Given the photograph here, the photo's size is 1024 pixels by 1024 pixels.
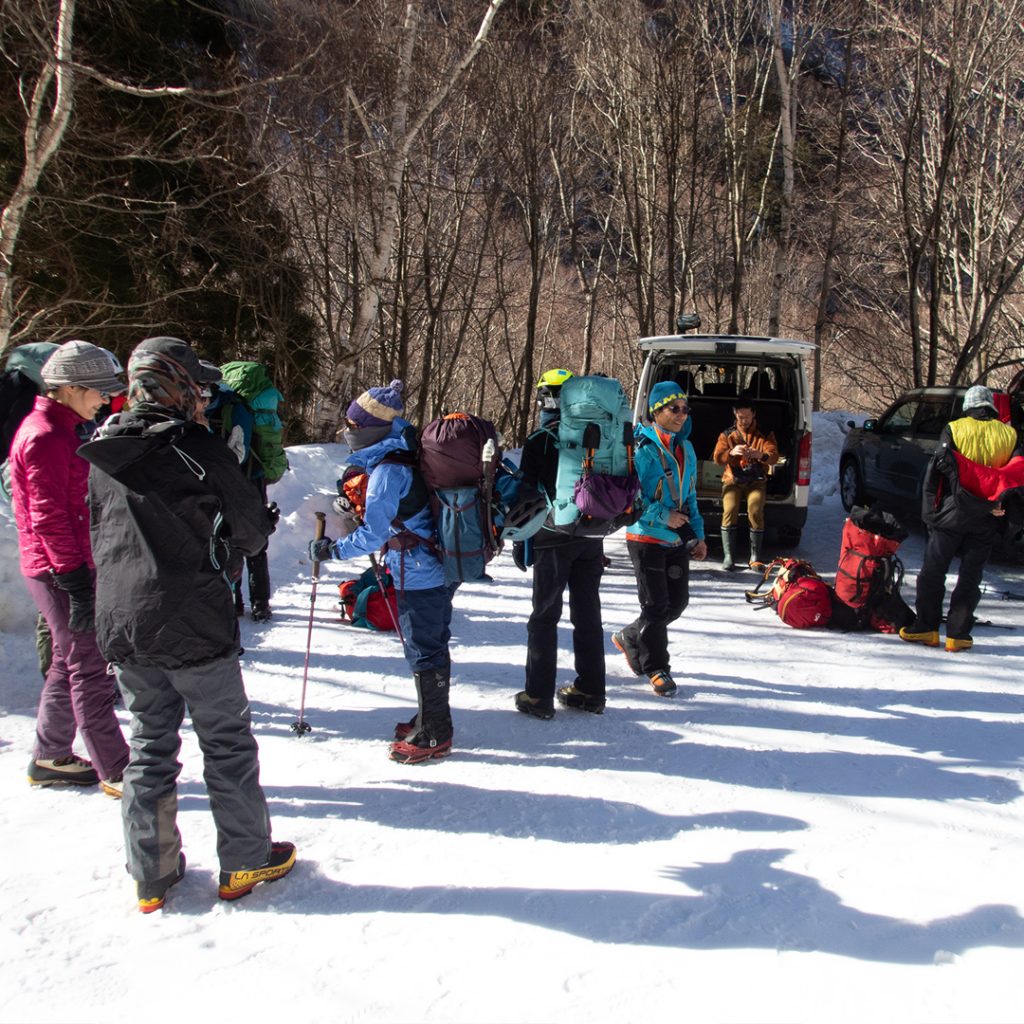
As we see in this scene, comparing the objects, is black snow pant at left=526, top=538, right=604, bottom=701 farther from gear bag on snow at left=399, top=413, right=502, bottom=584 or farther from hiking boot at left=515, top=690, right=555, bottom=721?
gear bag on snow at left=399, top=413, right=502, bottom=584

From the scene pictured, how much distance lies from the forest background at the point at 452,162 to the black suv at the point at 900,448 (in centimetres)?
346

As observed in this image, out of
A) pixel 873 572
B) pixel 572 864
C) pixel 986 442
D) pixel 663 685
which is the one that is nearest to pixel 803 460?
pixel 873 572

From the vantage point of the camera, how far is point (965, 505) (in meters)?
5.36

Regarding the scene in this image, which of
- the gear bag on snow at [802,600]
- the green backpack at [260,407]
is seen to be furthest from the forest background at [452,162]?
the gear bag on snow at [802,600]

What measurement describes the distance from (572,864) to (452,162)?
45.8 ft

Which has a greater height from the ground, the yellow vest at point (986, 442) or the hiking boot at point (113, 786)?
the yellow vest at point (986, 442)

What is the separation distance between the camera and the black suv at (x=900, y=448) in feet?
28.4

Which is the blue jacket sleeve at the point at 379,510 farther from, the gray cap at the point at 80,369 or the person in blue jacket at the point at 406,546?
the gray cap at the point at 80,369

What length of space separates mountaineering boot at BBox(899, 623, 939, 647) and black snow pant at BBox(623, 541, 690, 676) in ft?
6.68

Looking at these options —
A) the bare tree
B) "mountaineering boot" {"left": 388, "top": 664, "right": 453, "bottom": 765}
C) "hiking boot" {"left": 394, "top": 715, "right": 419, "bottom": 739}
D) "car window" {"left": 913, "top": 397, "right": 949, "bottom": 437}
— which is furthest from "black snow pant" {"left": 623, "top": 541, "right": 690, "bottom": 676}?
the bare tree

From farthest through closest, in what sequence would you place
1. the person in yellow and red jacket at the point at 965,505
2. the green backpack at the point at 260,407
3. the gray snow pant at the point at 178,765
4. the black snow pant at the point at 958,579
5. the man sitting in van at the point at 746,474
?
the man sitting in van at the point at 746,474, the black snow pant at the point at 958,579, the person in yellow and red jacket at the point at 965,505, the green backpack at the point at 260,407, the gray snow pant at the point at 178,765

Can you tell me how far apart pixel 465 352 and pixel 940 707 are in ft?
63.8

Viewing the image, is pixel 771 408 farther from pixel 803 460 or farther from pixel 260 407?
pixel 260 407

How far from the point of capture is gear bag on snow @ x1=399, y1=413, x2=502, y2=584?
11.7 ft
